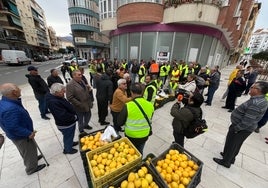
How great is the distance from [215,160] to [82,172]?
297 centimetres

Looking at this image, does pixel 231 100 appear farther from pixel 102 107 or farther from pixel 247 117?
pixel 102 107

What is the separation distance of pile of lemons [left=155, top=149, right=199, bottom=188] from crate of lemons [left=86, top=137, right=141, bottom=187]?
36cm

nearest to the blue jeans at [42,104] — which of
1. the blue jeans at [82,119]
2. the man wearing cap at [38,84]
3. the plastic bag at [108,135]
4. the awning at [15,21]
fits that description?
the man wearing cap at [38,84]

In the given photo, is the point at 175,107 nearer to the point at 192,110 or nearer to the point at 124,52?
the point at 192,110

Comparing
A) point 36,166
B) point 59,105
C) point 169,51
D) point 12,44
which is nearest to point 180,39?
point 169,51

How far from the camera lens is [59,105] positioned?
2283 mm

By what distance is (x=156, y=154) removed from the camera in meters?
2.96

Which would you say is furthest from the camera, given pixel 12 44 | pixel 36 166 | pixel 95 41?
pixel 95 41

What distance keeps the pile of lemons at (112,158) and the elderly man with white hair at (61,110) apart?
112 centimetres

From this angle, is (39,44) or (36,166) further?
(39,44)

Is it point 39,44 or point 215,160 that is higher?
point 39,44

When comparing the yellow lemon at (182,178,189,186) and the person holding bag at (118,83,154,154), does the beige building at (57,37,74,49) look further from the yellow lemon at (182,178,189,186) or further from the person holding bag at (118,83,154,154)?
the yellow lemon at (182,178,189,186)

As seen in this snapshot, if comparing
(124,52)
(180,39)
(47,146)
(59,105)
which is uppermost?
(180,39)

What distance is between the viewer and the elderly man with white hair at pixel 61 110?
7.31ft
